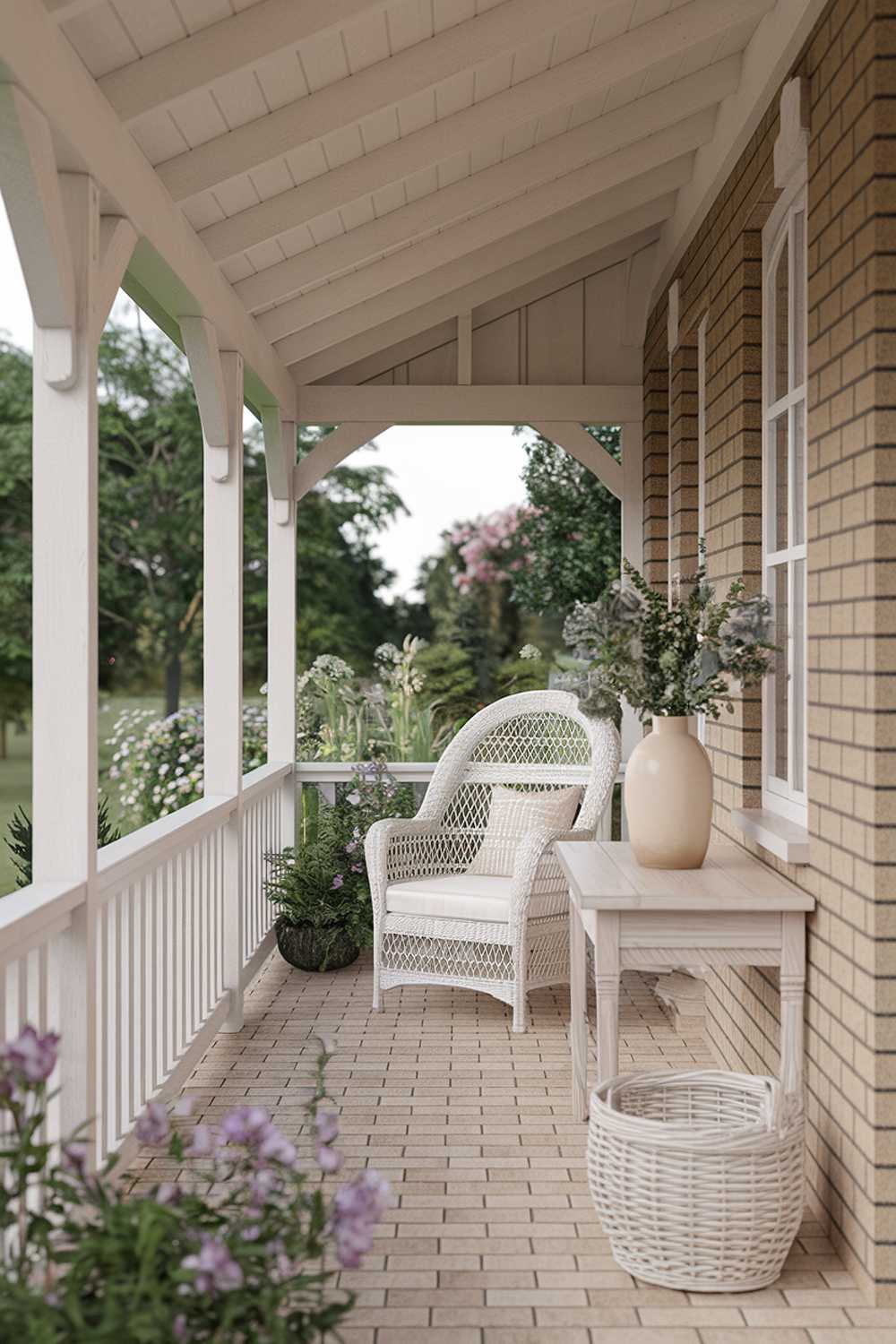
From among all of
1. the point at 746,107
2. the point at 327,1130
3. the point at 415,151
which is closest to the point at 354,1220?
the point at 327,1130

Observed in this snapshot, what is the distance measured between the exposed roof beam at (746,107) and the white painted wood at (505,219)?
0.12m

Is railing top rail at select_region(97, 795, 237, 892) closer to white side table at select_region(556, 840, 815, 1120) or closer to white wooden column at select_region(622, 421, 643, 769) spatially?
white side table at select_region(556, 840, 815, 1120)

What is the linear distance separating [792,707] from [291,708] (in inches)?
136

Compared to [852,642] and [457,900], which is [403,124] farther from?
[457,900]

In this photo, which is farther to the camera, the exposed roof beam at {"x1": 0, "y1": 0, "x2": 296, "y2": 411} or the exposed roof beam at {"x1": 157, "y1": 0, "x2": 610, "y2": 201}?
the exposed roof beam at {"x1": 157, "y1": 0, "x2": 610, "y2": 201}

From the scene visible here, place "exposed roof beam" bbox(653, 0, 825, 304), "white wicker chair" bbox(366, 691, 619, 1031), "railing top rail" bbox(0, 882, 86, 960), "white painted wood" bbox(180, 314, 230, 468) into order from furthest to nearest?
1. "white wicker chair" bbox(366, 691, 619, 1031)
2. "white painted wood" bbox(180, 314, 230, 468)
3. "exposed roof beam" bbox(653, 0, 825, 304)
4. "railing top rail" bbox(0, 882, 86, 960)

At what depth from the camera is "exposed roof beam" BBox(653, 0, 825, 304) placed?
11.3ft

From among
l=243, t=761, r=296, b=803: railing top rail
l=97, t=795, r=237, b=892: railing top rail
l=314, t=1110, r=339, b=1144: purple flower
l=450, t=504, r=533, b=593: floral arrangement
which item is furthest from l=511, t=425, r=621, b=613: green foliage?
l=314, t=1110, r=339, b=1144: purple flower

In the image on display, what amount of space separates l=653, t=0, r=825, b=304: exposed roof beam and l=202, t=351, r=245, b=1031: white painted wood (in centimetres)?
179

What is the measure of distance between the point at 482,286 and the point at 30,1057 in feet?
16.6

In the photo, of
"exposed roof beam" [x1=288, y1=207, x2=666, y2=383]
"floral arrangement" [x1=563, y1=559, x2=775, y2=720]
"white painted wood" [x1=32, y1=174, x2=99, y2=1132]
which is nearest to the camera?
"white painted wood" [x1=32, y1=174, x2=99, y2=1132]

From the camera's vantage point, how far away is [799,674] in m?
3.59

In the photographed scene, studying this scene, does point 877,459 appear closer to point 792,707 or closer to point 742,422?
point 792,707

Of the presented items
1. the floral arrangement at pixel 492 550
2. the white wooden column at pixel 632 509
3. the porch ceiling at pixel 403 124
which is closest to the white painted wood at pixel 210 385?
the porch ceiling at pixel 403 124
